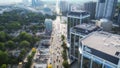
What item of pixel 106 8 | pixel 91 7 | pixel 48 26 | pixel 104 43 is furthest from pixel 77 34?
pixel 91 7

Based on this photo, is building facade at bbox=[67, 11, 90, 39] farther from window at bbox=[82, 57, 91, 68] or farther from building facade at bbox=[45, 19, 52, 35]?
building facade at bbox=[45, 19, 52, 35]

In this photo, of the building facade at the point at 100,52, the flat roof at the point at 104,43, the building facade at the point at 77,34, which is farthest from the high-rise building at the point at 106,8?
the building facade at the point at 100,52

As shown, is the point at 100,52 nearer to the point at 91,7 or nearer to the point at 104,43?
the point at 104,43

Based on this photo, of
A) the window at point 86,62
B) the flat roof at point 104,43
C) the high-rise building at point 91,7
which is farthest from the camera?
the high-rise building at point 91,7

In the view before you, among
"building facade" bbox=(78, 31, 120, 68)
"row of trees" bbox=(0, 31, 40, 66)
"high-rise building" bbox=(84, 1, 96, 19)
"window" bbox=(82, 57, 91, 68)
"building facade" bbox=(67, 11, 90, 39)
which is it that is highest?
"high-rise building" bbox=(84, 1, 96, 19)

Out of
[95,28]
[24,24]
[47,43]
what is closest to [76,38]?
[95,28]

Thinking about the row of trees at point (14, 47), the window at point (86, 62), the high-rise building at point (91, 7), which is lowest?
the row of trees at point (14, 47)

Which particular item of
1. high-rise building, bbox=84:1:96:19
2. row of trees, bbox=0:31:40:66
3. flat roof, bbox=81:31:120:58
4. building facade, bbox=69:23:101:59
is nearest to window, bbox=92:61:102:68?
flat roof, bbox=81:31:120:58

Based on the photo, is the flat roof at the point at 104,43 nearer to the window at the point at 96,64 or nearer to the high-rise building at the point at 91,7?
the window at the point at 96,64
